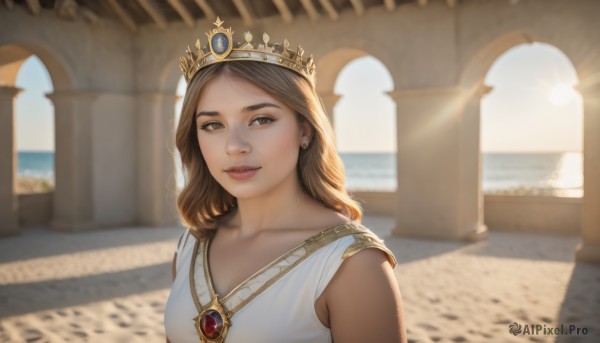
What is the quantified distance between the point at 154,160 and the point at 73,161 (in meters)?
1.59

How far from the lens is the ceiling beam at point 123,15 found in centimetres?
994

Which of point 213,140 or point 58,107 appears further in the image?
point 58,107

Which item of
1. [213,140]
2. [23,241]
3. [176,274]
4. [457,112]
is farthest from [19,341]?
[457,112]

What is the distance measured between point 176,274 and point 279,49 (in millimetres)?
825

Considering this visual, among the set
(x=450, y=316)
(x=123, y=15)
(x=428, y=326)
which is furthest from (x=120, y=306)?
(x=123, y=15)

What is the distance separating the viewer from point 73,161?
992 cm

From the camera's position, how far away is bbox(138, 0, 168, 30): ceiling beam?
977 centimetres

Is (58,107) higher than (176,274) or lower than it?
higher

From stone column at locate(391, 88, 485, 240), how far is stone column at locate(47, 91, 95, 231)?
610 centimetres

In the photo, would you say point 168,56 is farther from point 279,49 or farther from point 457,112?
point 279,49

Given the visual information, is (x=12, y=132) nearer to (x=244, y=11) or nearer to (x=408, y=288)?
(x=244, y=11)

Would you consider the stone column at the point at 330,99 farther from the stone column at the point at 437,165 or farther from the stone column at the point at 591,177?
the stone column at the point at 591,177

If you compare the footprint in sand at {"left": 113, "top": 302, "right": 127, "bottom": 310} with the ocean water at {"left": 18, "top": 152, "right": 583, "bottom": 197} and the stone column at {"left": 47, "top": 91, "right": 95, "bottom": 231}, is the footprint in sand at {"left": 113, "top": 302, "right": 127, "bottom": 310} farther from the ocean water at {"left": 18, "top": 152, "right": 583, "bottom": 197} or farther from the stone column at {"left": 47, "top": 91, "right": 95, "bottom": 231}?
the ocean water at {"left": 18, "top": 152, "right": 583, "bottom": 197}

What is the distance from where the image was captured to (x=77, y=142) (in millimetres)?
9922
